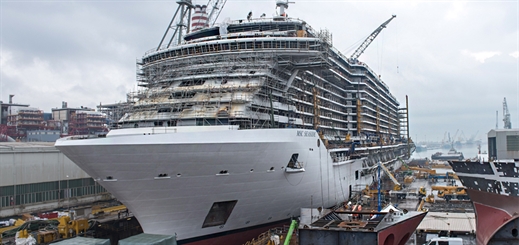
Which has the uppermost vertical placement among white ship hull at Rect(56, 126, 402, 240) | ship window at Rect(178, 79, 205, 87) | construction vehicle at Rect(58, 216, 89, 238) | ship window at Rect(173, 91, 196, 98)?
ship window at Rect(178, 79, 205, 87)

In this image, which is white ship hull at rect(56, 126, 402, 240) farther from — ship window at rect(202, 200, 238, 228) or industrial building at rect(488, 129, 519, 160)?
industrial building at rect(488, 129, 519, 160)

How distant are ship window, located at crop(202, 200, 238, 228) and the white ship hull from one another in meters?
0.18

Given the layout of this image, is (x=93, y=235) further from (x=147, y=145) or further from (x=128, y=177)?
(x=147, y=145)

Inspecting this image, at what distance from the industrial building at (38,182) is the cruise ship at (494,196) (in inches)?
992

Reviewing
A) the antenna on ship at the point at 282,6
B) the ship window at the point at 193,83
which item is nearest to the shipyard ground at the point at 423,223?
the ship window at the point at 193,83

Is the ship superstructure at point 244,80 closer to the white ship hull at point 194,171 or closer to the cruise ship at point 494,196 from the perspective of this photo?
the white ship hull at point 194,171

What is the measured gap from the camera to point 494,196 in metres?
17.3

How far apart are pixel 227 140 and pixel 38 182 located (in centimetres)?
1836

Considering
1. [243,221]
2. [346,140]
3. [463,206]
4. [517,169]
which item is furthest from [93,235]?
[463,206]

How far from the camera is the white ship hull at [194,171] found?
46.0ft

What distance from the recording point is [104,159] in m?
14.1

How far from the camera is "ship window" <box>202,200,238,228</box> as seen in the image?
1666cm

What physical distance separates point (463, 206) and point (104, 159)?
987 inches

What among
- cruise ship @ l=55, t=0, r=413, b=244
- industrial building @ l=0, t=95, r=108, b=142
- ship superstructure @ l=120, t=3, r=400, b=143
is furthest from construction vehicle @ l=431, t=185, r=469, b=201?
industrial building @ l=0, t=95, r=108, b=142
